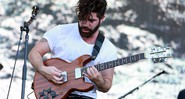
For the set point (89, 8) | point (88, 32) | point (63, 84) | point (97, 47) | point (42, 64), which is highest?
point (89, 8)

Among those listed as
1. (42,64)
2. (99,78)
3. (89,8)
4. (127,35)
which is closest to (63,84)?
(42,64)

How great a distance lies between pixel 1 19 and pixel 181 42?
6.59ft

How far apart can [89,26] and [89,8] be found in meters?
0.13

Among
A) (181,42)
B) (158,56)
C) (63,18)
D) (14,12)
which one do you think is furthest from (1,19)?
(158,56)

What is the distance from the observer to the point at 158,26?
5074mm

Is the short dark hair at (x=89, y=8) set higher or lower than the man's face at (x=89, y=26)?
higher

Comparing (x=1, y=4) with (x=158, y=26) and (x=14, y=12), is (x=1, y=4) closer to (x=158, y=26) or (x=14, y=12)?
(x=14, y=12)

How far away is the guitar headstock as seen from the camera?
2.95 metres

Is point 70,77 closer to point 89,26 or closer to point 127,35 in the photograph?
point 89,26

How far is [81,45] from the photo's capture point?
3213 mm

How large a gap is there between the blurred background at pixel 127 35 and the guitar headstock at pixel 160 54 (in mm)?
1859

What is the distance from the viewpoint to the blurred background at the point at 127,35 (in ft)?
15.6

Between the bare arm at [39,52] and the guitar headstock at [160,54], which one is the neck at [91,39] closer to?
the bare arm at [39,52]

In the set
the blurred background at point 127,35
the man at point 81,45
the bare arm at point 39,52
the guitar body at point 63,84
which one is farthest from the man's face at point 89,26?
the blurred background at point 127,35
